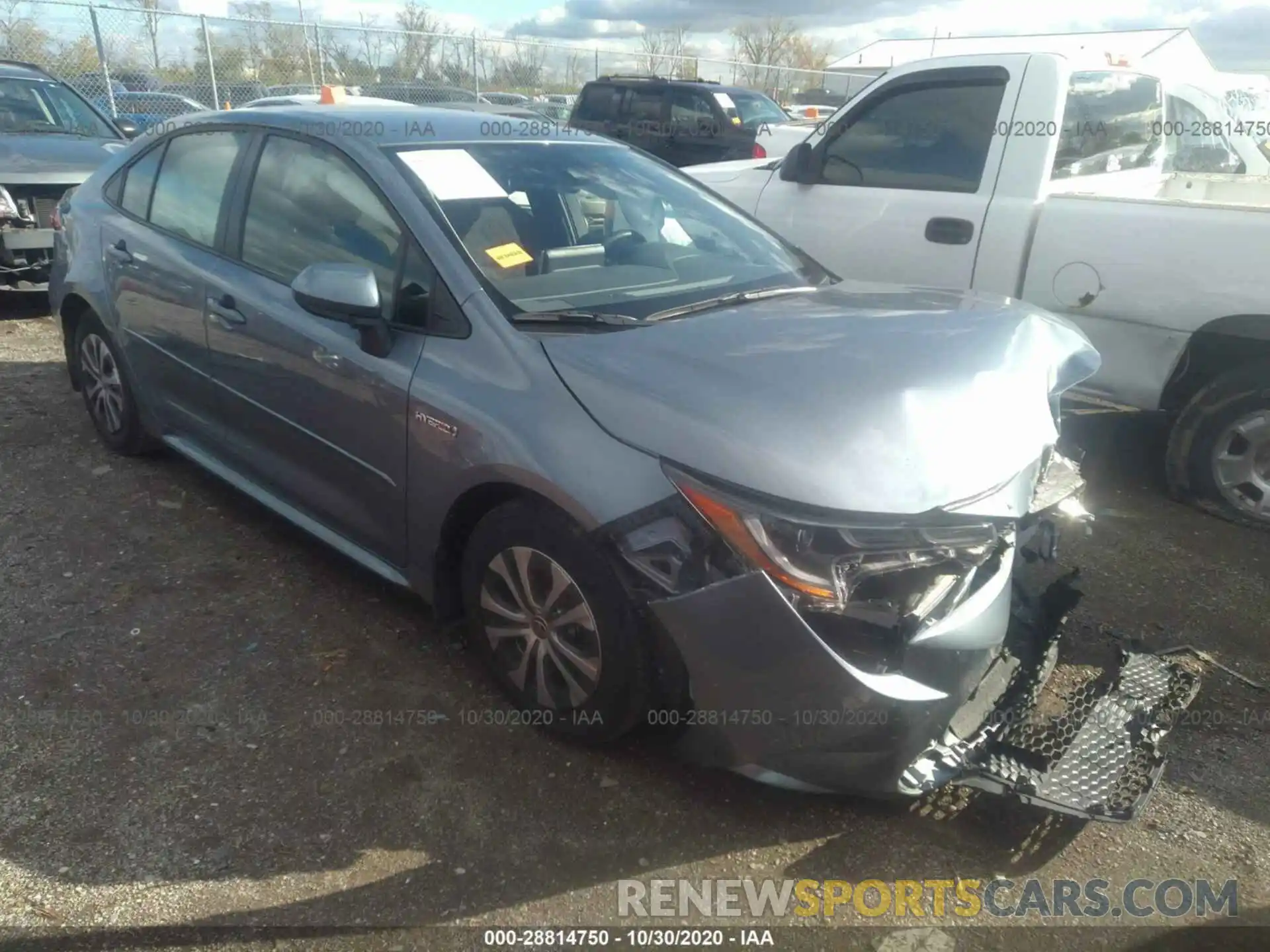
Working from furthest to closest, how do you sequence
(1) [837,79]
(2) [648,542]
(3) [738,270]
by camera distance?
(1) [837,79], (3) [738,270], (2) [648,542]

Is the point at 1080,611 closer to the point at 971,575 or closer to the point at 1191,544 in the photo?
the point at 1191,544

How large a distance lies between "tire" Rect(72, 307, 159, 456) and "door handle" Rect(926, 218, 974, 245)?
372 cm

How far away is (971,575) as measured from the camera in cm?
233

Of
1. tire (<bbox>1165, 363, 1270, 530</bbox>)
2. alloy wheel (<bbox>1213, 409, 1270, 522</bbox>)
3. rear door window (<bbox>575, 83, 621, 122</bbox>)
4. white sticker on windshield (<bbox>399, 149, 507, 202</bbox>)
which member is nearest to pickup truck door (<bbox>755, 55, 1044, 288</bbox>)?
tire (<bbox>1165, 363, 1270, 530</bbox>)

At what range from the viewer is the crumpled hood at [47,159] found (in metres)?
7.05

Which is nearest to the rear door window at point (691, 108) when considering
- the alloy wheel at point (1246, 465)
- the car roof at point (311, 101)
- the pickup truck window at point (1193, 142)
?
the car roof at point (311, 101)

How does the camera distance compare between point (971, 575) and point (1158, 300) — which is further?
point (1158, 300)

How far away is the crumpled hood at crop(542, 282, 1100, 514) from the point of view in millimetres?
2242

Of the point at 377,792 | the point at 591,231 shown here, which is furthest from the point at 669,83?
the point at 377,792

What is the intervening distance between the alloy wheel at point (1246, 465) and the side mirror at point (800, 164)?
235 cm

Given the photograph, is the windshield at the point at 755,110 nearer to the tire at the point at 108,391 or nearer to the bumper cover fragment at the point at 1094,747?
the tire at the point at 108,391

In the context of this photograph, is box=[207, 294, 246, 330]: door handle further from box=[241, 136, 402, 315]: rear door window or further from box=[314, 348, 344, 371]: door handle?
box=[314, 348, 344, 371]: door handle

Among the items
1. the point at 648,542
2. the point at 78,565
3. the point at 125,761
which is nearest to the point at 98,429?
the point at 78,565

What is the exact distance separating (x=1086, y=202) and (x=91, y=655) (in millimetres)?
4234
